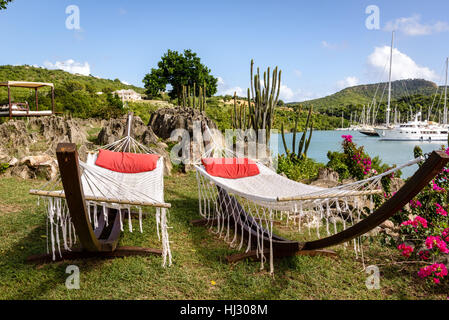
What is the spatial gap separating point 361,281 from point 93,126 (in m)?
10.5

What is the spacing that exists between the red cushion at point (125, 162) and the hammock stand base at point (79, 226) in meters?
0.66

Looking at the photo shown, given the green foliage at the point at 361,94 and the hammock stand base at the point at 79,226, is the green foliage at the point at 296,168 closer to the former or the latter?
the hammock stand base at the point at 79,226

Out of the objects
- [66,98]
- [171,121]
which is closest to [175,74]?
[66,98]

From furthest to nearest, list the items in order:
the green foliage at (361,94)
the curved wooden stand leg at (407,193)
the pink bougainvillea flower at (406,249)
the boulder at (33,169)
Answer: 1. the green foliage at (361,94)
2. the boulder at (33,169)
3. the pink bougainvillea flower at (406,249)
4. the curved wooden stand leg at (407,193)

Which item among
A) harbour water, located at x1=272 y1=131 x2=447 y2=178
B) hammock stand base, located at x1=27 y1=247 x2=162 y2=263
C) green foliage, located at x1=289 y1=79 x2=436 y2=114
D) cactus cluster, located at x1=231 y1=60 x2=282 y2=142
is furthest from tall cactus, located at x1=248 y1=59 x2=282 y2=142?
green foliage, located at x1=289 y1=79 x2=436 y2=114

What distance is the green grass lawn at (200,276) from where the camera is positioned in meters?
1.78

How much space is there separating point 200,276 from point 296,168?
3738 millimetres

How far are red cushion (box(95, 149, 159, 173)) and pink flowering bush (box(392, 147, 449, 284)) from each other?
2408 mm

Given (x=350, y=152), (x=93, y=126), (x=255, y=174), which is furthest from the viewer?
(x=93, y=126)

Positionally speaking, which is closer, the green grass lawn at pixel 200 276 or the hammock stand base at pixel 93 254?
the green grass lawn at pixel 200 276

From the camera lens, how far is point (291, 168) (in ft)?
17.4

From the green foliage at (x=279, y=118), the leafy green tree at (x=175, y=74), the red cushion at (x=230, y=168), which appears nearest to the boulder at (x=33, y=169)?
the red cushion at (x=230, y=168)
